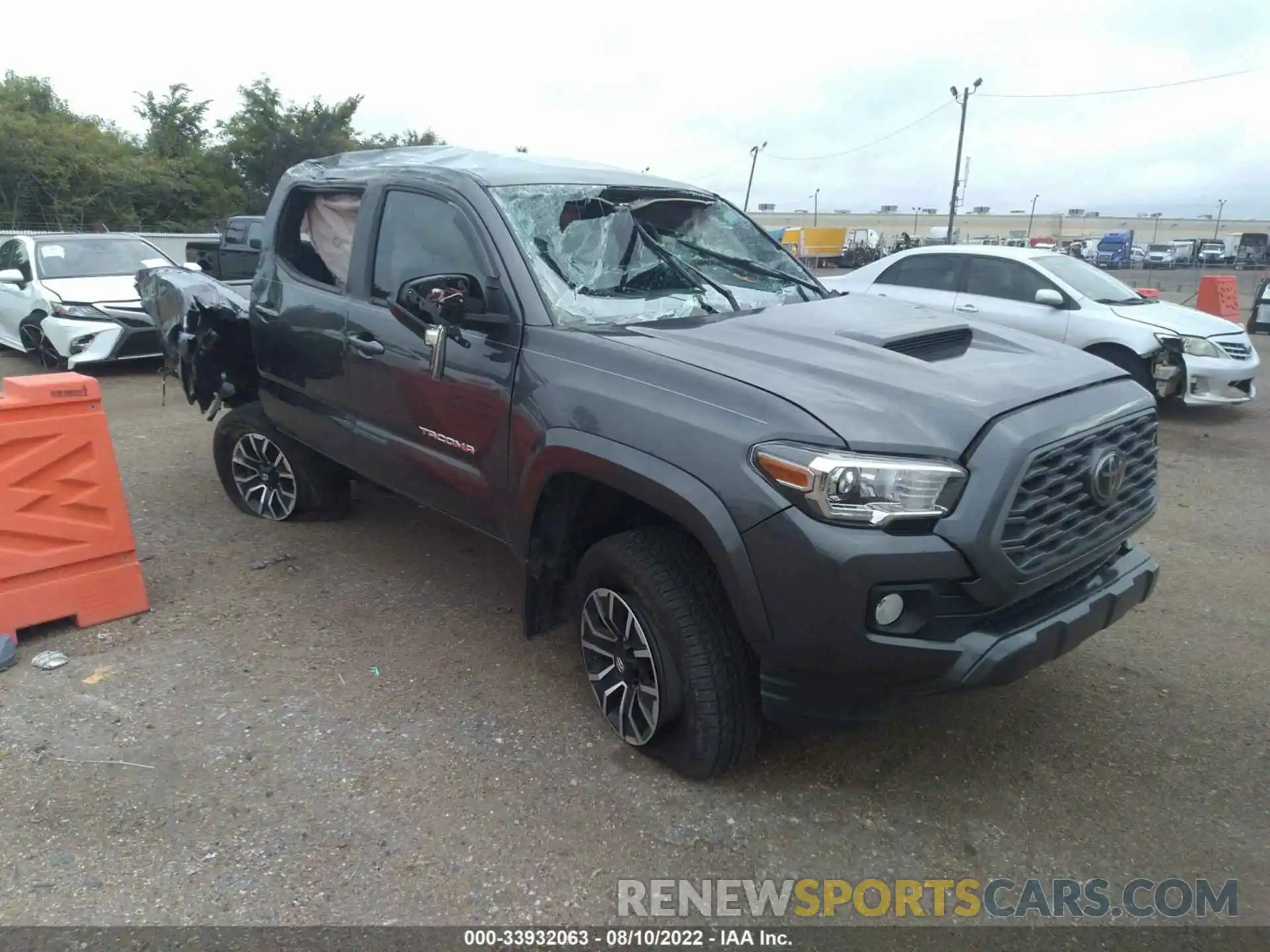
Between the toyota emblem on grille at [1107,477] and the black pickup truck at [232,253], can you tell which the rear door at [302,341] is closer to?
the toyota emblem on grille at [1107,477]

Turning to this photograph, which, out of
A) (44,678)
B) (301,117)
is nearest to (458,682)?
(44,678)

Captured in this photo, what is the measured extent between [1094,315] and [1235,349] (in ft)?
4.69

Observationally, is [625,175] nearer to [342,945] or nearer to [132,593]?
[132,593]

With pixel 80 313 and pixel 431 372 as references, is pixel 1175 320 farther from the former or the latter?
pixel 80 313

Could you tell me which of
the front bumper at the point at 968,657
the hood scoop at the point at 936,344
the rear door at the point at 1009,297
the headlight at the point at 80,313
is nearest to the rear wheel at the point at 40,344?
the headlight at the point at 80,313

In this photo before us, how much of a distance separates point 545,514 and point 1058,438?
168 centimetres

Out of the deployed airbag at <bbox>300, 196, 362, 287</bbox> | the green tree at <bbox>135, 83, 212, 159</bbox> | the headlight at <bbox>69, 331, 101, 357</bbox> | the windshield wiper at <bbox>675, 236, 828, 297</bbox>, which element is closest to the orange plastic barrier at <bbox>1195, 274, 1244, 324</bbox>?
the windshield wiper at <bbox>675, 236, 828, 297</bbox>

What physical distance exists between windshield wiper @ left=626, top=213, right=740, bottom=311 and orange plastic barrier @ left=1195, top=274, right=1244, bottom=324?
1429 centimetres

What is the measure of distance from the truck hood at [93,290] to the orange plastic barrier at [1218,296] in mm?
15810

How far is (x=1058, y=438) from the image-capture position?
8.33 feet

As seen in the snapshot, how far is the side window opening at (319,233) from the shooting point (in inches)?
167

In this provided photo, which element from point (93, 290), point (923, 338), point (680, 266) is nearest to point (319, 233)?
point (680, 266)

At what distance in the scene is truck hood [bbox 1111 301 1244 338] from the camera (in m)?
8.20

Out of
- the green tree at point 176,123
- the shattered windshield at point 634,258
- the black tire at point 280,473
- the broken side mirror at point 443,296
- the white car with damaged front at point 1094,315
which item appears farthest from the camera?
the green tree at point 176,123
